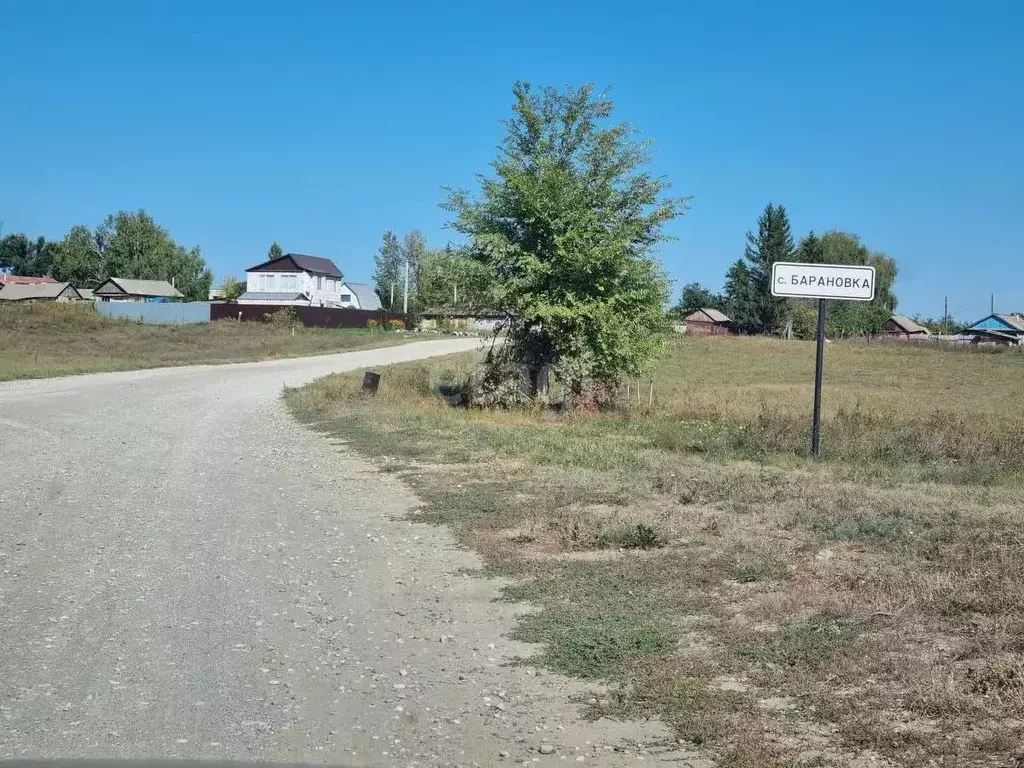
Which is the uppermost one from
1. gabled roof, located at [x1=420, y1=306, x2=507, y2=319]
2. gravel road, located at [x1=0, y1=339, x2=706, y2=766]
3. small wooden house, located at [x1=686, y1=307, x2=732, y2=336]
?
small wooden house, located at [x1=686, y1=307, x2=732, y2=336]

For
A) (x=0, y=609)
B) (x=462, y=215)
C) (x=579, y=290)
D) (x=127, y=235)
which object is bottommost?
(x=0, y=609)

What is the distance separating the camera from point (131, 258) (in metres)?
121

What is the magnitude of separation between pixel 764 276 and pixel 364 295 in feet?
194

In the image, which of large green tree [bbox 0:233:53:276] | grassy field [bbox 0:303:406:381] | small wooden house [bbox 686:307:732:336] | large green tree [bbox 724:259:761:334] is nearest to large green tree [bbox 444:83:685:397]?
grassy field [bbox 0:303:406:381]

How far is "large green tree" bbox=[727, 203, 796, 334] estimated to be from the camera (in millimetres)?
94875

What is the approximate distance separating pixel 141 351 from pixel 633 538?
46730mm

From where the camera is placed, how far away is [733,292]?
102375 mm

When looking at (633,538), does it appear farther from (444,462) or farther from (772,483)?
(444,462)

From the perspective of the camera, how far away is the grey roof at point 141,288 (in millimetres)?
105000

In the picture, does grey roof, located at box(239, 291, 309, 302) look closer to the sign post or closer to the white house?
the white house

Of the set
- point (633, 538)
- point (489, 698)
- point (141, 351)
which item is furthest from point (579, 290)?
point (141, 351)

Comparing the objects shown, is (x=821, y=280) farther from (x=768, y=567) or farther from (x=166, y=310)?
(x=166, y=310)

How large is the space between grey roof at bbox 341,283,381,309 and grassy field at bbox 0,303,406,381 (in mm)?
55245

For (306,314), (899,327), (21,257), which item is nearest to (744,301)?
(899,327)
